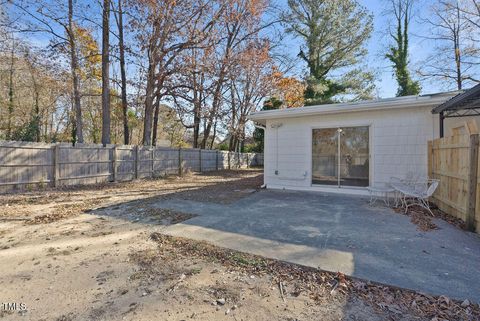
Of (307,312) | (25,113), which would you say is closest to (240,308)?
(307,312)

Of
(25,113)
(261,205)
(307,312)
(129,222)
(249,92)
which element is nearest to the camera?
(307,312)

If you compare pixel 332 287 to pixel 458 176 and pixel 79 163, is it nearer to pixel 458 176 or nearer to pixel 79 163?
pixel 458 176

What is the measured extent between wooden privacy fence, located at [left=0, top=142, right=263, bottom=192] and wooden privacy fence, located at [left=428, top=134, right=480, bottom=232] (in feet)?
33.6

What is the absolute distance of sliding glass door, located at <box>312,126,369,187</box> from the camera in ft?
23.3

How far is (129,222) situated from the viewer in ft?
15.0

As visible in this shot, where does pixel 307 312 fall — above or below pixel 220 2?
below

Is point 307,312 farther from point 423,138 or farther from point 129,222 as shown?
point 423,138

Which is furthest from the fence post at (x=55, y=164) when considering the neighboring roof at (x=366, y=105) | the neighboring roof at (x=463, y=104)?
the neighboring roof at (x=463, y=104)

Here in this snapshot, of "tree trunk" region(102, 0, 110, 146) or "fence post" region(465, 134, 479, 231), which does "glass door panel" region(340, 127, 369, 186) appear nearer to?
"fence post" region(465, 134, 479, 231)

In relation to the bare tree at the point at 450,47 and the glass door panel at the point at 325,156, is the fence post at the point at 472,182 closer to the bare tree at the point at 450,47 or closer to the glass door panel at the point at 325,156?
the glass door panel at the point at 325,156

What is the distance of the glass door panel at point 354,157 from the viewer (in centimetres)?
706

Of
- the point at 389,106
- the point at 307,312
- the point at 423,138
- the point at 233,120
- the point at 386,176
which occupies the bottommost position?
the point at 307,312

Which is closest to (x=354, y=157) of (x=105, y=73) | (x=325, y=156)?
(x=325, y=156)

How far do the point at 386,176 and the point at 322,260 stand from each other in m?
4.81
